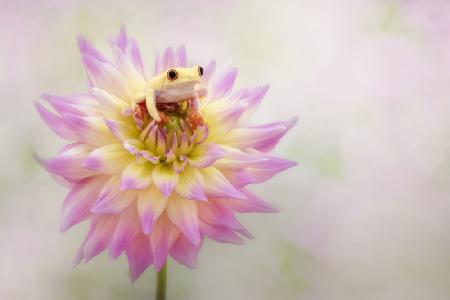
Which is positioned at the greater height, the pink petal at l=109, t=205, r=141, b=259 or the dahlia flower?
the dahlia flower

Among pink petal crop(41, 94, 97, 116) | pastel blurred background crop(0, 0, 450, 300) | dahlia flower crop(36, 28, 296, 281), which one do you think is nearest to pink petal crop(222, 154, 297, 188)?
dahlia flower crop(36, 28, 296, 281)

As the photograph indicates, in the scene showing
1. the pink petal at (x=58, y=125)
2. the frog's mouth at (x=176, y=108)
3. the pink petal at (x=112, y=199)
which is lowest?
the pink petal at (x=112, y=199)

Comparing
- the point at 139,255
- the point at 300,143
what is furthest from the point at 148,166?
the point at 300,143

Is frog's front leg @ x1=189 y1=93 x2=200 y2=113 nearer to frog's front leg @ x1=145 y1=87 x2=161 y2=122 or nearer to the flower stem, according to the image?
frog's front leg @ x1=145 y1=87 x2=161 y2=122

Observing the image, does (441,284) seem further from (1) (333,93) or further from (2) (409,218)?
(1) (333,93)

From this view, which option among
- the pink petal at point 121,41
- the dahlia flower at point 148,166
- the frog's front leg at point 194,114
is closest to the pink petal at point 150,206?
the dahlia flower at point 148,166

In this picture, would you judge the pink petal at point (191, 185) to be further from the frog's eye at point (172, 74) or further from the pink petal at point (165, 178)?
the frog's eye at point (172, 74)
